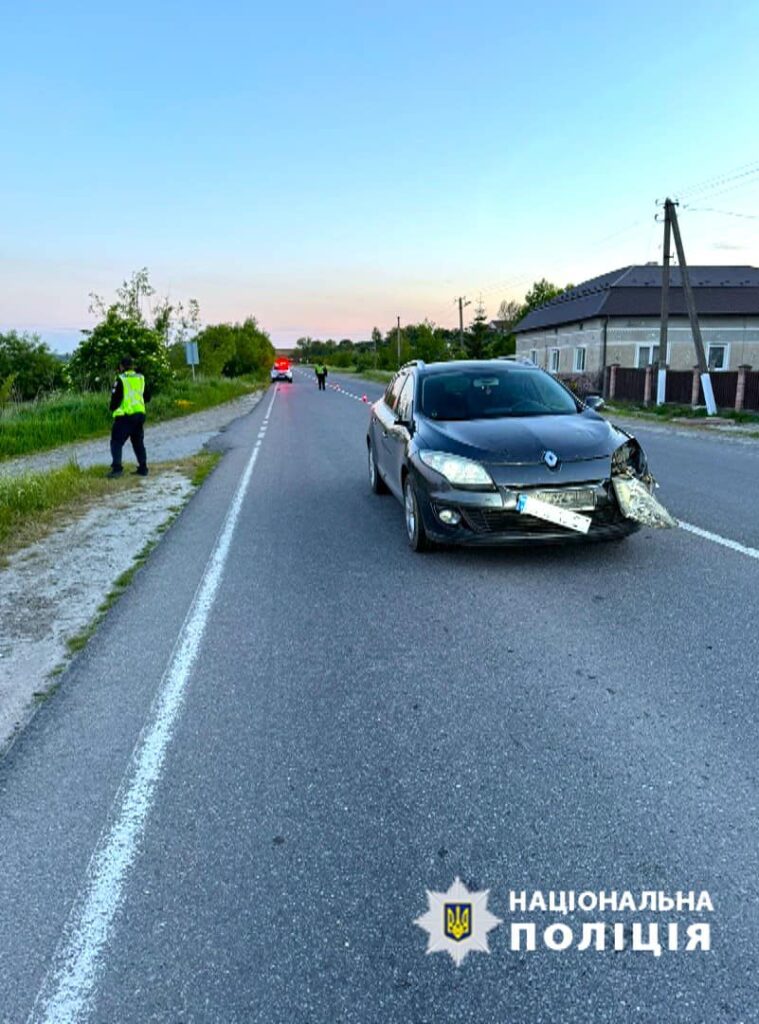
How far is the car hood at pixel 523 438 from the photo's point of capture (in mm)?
5426

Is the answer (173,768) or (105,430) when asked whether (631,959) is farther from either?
(105,430)

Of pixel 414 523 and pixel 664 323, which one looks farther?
pixel 664 323

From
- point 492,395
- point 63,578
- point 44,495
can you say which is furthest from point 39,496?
point 492,395

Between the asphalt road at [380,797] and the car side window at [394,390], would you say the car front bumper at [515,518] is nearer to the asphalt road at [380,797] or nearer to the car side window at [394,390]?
the asphalt road at [380,797]

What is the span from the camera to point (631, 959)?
205 centimetres

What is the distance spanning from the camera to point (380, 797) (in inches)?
110

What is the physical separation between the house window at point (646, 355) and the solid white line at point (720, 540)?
33.0 meters

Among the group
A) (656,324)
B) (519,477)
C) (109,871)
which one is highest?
(656,324)

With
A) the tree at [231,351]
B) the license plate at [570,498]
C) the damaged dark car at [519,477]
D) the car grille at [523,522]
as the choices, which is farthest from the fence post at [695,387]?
the tree at [231,351]

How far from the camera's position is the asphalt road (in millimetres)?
1981

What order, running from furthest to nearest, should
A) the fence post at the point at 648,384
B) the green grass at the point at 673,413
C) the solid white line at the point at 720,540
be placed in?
→ the fence post at the point at 648,384
the green grass at the point at 673,413
the solid white line at the point at 720,540

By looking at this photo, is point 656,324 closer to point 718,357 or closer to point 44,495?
point 718,357

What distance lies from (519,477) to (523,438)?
472 mm

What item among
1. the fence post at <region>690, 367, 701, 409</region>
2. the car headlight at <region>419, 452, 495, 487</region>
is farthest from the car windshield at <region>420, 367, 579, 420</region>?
the fence post at <region>690, 367, 701, 409</region>
